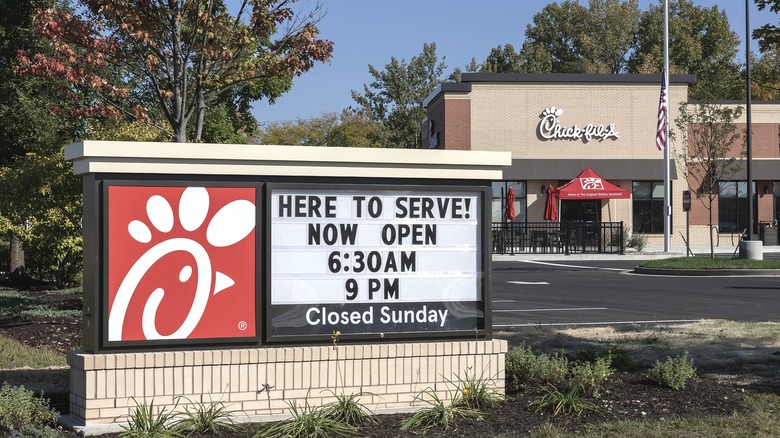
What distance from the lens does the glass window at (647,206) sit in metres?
49.6

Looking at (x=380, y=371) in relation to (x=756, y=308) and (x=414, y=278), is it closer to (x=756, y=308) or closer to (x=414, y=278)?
(x=414, y=278)

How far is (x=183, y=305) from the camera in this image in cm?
759

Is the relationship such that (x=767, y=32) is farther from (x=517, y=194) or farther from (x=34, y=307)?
(x=517, y=194)

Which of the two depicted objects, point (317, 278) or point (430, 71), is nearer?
point (317, 278)

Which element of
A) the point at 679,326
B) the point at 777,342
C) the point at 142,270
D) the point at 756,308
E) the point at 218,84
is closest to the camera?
the point at 142,270

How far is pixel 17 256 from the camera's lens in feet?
87.6

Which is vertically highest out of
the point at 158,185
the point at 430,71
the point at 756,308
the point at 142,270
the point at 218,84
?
the point at 430,71

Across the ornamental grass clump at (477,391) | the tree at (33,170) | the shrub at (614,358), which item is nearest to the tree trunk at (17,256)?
the tree at (33,170)

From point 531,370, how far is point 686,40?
240 ft

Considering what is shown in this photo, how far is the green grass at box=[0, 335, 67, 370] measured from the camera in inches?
420

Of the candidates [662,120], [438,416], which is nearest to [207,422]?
[438,416]

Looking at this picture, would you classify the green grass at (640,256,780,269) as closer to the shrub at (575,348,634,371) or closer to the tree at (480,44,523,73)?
the shrub at (575,348,634,371)

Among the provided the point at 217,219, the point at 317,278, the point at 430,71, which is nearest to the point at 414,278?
the point at 317,278

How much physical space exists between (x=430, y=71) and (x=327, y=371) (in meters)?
60.6
